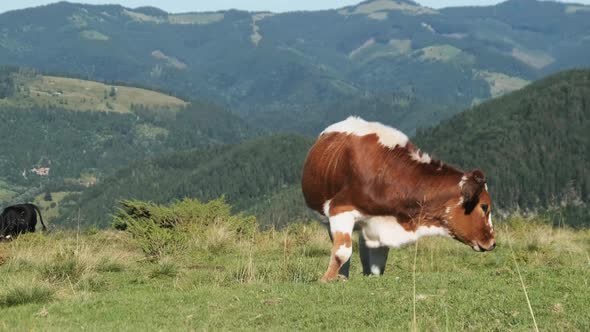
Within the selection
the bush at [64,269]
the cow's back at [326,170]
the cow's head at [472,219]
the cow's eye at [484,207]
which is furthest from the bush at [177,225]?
the cow's eye at [484,207]

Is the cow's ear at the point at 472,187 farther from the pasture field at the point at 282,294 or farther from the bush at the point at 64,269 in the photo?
the bush at the point at 64,269

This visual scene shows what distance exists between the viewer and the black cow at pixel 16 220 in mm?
20672

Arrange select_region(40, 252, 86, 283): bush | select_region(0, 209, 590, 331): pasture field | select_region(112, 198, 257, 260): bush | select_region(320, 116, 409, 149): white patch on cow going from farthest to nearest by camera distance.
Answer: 1. select_region(112, 198, 257, 260): bush
2. select_region(40, 252, 86, 283): bush
3. select_region(320, 116, 409, 149): white patch on cow
4. select_region(0, 209, 590, 331): pasture field

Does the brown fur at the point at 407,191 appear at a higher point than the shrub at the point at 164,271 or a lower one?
higher

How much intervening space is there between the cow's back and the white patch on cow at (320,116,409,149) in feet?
0.53

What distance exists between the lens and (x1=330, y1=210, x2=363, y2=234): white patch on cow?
10672 mm

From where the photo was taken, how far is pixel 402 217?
10719mm

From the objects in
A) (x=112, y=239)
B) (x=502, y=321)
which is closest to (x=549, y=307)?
(x=502, y=321)

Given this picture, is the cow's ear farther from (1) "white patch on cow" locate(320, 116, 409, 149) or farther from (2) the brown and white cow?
(1) "white patch on cow" locate(320, 116, 409, 149)

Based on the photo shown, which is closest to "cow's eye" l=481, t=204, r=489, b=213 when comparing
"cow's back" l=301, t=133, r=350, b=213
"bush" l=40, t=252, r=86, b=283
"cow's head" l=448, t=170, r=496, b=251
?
"cow's head" l=448, t=170, r=496, b=251

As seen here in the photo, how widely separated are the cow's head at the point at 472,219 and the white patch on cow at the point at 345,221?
1379mm

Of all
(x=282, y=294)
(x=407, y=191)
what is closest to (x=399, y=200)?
(x=407, y=191)

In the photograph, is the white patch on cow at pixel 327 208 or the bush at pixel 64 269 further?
the bush at pixel 64 269

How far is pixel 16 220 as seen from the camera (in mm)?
21016
